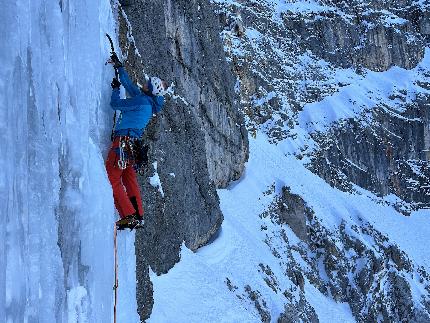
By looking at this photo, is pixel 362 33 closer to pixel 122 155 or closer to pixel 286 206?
pixel 286 206

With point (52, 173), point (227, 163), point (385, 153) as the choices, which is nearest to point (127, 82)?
point (52, 173)

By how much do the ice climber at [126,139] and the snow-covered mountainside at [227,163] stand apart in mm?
217

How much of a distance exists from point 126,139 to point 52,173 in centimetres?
244

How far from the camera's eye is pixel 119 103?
262 inches

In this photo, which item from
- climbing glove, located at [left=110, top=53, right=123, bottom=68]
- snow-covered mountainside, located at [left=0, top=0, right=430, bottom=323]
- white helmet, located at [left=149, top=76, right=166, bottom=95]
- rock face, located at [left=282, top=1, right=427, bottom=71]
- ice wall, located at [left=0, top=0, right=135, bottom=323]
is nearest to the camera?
ice wall, located at [left=0, top=0, right=135, bottom=323]

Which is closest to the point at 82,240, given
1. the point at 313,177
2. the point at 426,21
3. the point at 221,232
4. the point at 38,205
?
the point at 38,205

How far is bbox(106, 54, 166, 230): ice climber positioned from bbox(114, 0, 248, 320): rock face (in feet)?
7.58

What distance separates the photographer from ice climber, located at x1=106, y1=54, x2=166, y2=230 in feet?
21.5

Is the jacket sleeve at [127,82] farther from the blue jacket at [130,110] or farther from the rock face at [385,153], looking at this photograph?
the rock face at [385,153]

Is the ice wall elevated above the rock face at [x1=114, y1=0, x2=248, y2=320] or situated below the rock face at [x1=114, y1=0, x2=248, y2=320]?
above

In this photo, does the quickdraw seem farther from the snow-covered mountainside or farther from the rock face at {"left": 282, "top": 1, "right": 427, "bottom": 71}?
the rock face at {"left": 282, "top": 1, "right": 427, "bottom": 71}

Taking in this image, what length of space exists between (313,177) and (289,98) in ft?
29.1

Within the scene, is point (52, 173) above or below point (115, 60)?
below

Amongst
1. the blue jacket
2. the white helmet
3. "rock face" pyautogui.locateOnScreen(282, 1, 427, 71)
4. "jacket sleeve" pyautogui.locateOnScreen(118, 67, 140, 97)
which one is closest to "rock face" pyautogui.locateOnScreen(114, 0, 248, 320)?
"jacket sleeve" pyautogui.locateOnScreen(118, 67, 140, 97)
